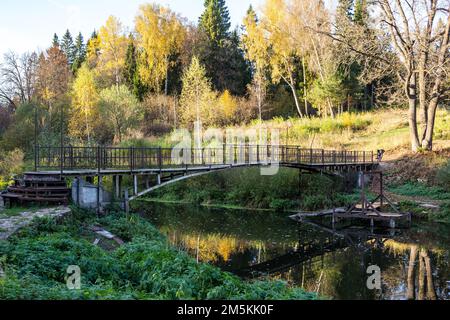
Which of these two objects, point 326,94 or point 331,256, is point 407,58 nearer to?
point 326,94

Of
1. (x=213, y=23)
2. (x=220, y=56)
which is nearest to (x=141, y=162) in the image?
(x=220, y=56)

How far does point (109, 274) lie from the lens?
27.9ft

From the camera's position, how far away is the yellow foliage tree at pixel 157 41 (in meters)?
42.1

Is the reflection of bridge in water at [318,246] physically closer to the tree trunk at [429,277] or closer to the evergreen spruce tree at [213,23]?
the tree trunk at [429,277]

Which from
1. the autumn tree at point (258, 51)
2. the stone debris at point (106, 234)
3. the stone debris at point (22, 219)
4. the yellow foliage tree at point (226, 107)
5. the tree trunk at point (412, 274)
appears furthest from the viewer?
the autumn tree at point (258, 51)

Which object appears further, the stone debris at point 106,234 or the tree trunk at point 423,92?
the tree trunk at point 423,92

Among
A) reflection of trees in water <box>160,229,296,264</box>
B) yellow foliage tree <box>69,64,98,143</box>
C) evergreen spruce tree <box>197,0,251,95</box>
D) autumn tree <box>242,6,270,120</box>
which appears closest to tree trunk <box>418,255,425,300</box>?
reflection of trees in water <box>160,229,296,264</box>

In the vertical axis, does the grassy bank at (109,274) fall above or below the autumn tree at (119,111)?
below

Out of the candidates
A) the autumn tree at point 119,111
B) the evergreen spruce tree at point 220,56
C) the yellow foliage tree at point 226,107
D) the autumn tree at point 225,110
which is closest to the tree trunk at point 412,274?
the autumn tree at point 225,110

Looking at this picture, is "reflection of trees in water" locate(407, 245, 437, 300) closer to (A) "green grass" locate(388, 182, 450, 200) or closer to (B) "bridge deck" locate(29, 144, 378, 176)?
(B) "bridge deck" locate(29, 144, 378, 176)

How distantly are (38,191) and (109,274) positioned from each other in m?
6.24

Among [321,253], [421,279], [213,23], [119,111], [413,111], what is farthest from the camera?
[213,23]

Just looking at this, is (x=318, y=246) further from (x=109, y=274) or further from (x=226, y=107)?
(x=226, y=107)

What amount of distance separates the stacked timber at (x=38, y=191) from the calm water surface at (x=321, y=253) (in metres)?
4.91
